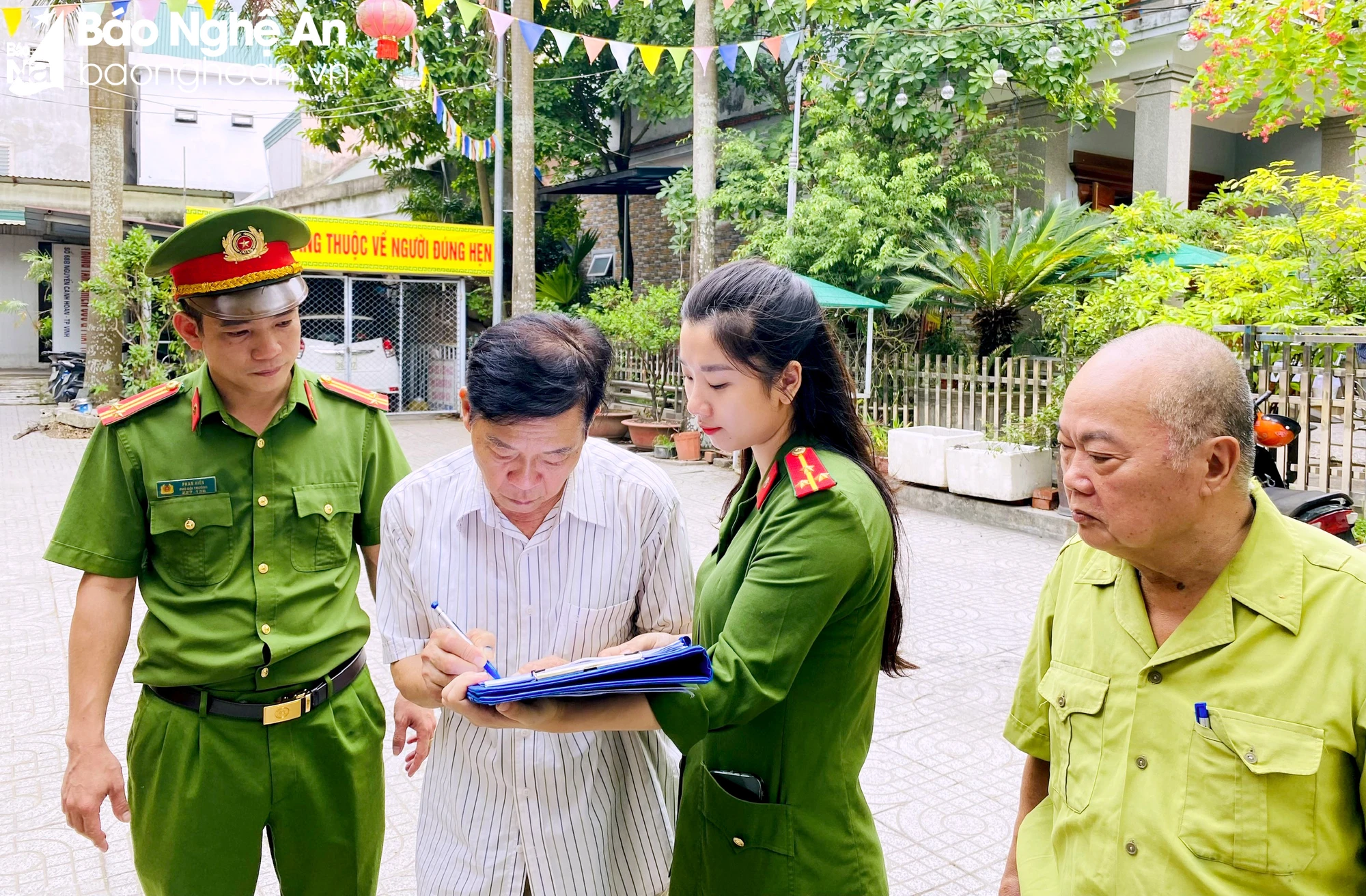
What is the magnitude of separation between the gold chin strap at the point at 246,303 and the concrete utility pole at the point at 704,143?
1018 centimetres

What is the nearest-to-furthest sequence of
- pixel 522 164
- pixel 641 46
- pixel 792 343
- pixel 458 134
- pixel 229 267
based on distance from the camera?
pixel 792 343, pixel 229 267, pixel 641 46, pixel 522 164, pixel 458 134

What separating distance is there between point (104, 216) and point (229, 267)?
13935 mm

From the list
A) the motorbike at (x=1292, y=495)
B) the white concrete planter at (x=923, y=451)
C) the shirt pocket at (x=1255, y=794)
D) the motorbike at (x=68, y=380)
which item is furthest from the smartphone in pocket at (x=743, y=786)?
the motorbike at (x=68, y=380)

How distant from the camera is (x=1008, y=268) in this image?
9.57 m

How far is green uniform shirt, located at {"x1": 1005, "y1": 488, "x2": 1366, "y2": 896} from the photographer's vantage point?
1305mm

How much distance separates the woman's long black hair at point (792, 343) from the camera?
5.62ft

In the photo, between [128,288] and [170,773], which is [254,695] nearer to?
[170,773]

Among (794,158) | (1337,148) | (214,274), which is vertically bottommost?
(214,274)

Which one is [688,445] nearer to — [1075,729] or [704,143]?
[704,143]

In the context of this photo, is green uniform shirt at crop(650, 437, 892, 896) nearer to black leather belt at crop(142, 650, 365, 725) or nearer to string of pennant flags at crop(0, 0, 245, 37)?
black leather belt at crop(142, 650, 365, 725)

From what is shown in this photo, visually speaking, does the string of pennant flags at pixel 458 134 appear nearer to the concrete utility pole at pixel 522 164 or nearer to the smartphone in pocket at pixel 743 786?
the concrete utility pole at pixel 522 164

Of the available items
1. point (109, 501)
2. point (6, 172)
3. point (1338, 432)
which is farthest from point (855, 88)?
point (6, 172)

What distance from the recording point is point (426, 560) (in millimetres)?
1774

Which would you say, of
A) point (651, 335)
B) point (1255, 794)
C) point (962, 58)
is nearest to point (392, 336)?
point (651, 335)
